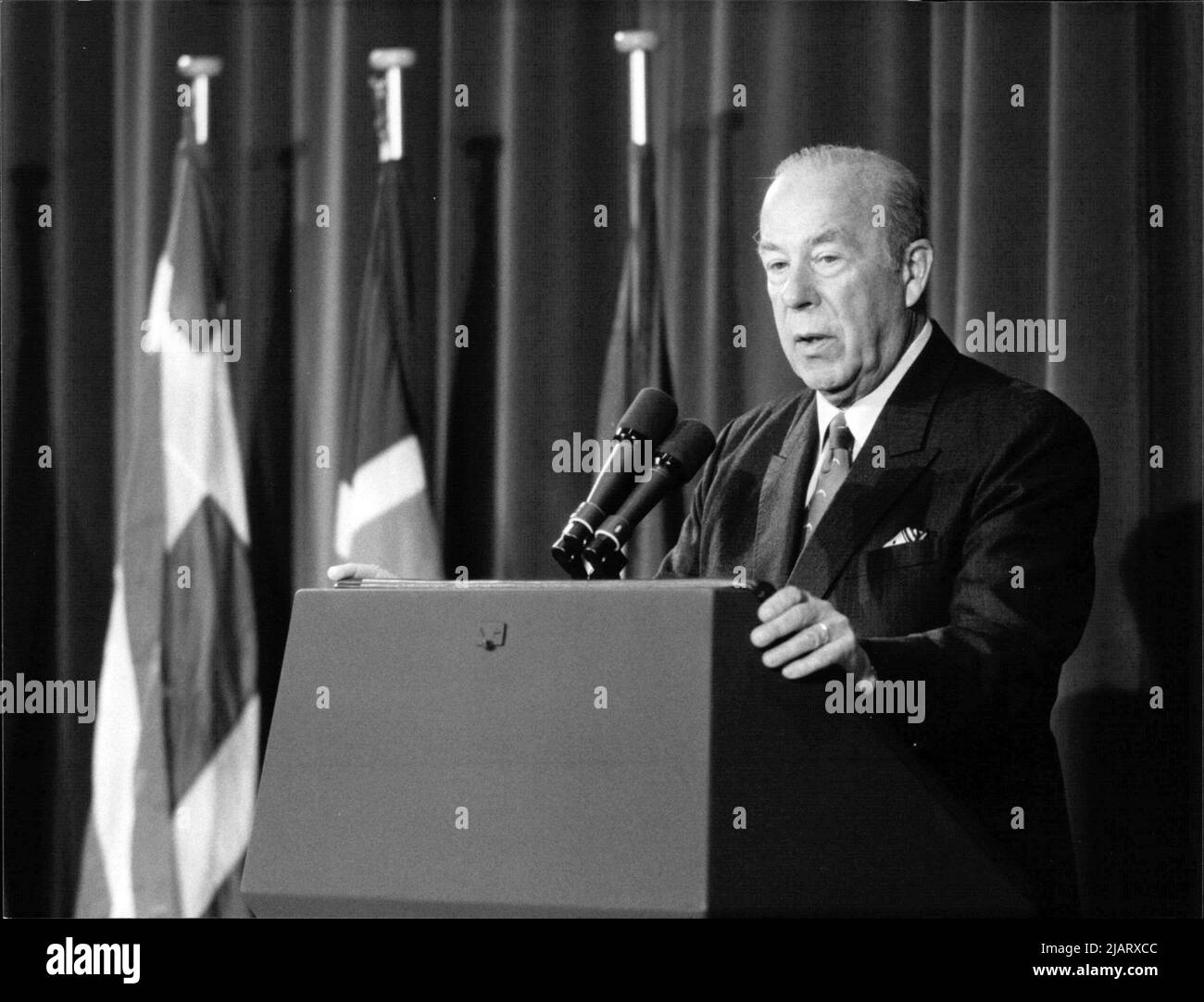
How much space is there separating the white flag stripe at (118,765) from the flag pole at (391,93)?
1182 mm

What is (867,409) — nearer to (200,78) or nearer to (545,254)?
(545,254)

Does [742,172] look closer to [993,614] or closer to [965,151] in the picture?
[965,151]

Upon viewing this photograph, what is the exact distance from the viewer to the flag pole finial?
313cm

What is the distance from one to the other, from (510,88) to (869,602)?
1.53 meters

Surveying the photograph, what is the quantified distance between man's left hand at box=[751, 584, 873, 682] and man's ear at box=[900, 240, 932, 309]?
119 cm

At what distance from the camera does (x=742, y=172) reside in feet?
10.1

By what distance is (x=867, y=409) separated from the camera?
258cm

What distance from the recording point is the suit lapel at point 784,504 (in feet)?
8.23

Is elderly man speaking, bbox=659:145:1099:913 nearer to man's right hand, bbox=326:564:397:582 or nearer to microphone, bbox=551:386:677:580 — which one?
microphone, bbox=551:386:677:580

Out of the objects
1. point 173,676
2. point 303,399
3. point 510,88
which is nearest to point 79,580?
point 173,676

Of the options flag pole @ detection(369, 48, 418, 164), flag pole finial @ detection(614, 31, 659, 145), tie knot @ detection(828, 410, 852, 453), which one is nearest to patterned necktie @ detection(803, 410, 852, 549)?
tie knot @ detection(828, 410, 852, 453)

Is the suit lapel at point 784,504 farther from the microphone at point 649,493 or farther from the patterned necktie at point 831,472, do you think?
the microphone at point 649,493

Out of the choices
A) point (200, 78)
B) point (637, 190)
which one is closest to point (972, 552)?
point (637, 190)

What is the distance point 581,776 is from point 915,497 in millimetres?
1050
